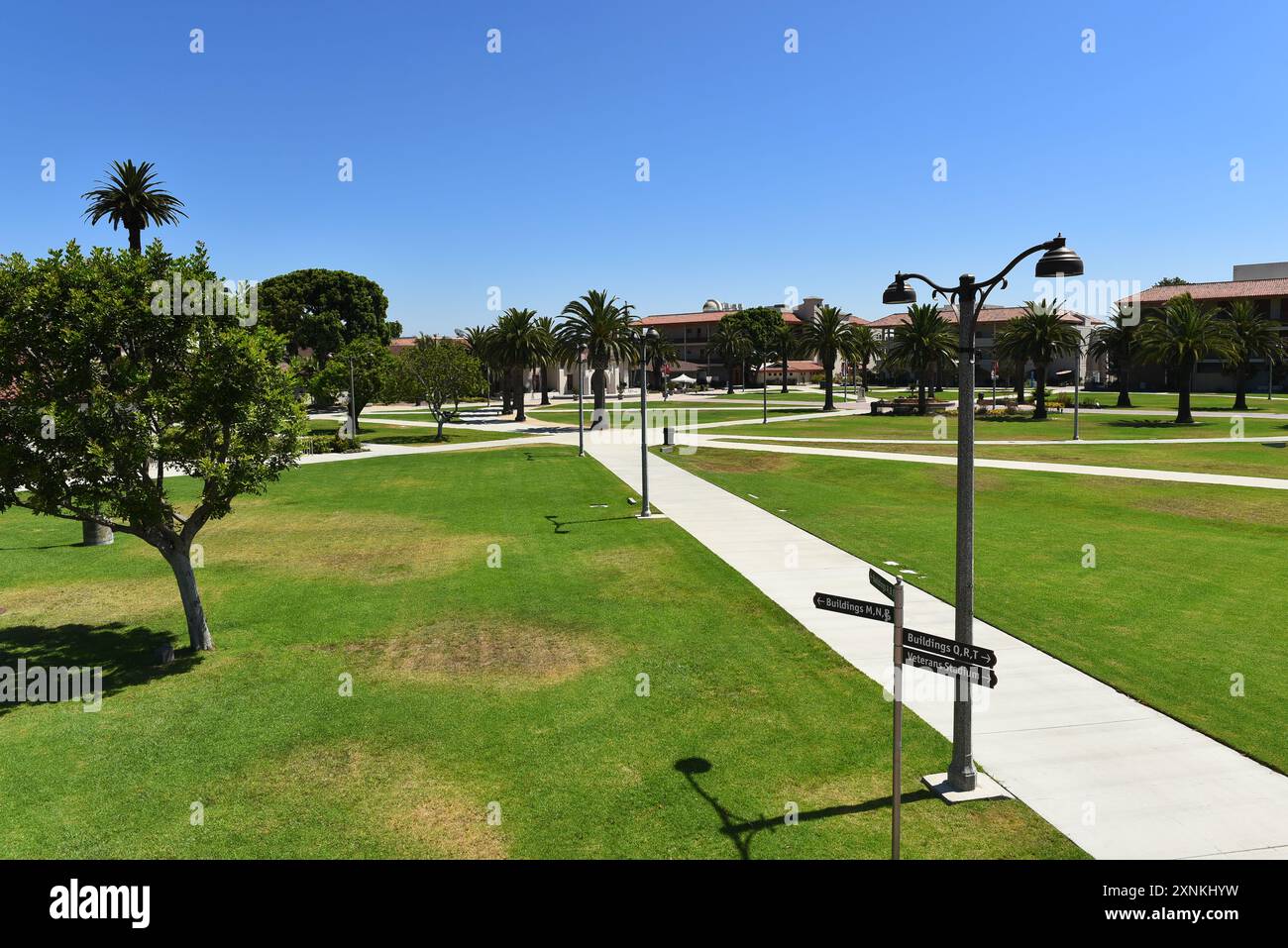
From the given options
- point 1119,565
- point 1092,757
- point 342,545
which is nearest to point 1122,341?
point 1119,565

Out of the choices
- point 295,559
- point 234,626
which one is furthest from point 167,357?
point 295,559

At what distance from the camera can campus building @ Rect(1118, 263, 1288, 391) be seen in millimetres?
98000

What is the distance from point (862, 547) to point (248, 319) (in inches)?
583

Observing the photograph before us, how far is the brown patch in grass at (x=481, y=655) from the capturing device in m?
12.3

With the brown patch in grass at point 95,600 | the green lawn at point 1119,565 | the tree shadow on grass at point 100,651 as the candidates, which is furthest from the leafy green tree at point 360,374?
the tree shadow on grass at point 100,651

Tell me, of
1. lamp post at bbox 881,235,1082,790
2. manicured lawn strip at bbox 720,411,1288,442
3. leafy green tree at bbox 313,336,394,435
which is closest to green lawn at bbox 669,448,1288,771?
lamp post at bbox 881,235,1082,790

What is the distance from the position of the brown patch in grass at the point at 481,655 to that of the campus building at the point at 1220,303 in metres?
101

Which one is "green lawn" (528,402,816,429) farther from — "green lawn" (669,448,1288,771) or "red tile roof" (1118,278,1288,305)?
"red tile roof" (1118,278,1288,305)

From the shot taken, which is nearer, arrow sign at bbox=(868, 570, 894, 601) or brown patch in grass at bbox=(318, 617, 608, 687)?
arrow sign at bbox=(868, 570, 894, 601)

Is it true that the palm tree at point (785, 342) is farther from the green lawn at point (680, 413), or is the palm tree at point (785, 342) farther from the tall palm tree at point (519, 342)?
the tall palm tree at point (519, 342)

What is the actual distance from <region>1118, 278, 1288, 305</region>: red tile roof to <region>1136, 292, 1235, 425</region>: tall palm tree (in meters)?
37.7
